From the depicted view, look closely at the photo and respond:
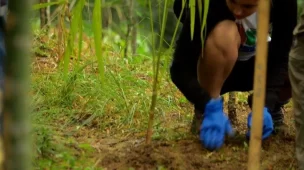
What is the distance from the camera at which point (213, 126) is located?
168 centimetres

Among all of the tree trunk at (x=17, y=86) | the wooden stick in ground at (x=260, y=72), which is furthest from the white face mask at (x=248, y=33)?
the tree trunk at (x=17, y=86)

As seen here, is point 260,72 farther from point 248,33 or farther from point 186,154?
point 248,33

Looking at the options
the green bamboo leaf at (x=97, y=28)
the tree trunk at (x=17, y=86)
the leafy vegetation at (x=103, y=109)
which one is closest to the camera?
the tree trunk at (x=17, y=86)

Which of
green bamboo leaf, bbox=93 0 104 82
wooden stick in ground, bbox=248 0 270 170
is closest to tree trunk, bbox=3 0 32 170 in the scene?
wooden stick in ground, bbox=248 0 270 170

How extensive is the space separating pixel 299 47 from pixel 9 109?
108 cm

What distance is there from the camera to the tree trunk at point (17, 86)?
55 centimetres

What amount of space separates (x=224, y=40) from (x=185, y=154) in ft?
1.11

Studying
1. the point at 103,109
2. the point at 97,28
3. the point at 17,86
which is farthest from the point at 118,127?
the point at 17,86

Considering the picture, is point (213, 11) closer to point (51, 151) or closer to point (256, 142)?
point (51, 151)

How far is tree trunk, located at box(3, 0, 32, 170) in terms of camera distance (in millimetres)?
547

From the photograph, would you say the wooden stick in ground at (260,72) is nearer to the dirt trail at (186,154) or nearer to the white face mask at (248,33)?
the dirt trail at (186,154)

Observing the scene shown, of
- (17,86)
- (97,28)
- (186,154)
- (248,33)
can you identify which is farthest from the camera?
(248,33)

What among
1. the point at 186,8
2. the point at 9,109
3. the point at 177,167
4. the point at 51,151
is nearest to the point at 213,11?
the point at 186,8

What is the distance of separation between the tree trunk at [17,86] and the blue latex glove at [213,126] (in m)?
1.15
